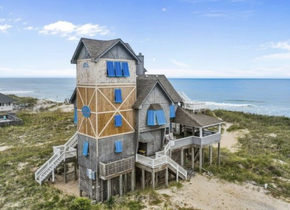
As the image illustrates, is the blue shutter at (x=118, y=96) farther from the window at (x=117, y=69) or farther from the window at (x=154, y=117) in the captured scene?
the window at (x=154, y=117)

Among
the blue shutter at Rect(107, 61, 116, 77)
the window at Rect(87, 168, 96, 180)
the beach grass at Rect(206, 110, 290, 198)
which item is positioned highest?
the blue shutter at Rect(107, 61, 116, 77)

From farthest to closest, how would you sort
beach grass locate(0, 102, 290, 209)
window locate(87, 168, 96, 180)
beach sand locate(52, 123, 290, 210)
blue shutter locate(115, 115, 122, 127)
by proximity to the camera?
blue shutter locate(115, 115, 122, 127) < window locate(87, 168, 96, 180) < beach grass locate(0, 102, 290, 209) < beach sand locate(52, 123, 290, 210)

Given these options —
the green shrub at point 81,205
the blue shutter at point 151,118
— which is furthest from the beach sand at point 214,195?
the blue shutter at point 151,118

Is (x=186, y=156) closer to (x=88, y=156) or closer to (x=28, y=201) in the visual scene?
(x=88, y=156)

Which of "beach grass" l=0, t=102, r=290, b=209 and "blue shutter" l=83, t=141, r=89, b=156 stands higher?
"blue shutter" l=83, t=141, r=89, b=156

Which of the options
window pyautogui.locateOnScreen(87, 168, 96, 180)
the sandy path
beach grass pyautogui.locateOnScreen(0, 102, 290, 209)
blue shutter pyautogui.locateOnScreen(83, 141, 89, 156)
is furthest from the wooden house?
the sandy path

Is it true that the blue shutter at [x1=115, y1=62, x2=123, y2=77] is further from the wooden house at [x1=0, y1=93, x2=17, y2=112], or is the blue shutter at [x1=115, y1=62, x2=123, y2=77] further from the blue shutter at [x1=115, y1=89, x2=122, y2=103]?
the wooden house at [x1=0, y1=93, x2=17, y2=112]

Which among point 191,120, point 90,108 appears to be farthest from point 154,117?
point 90,108
